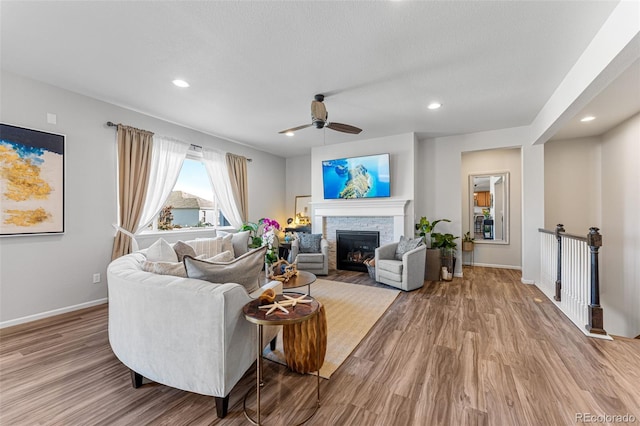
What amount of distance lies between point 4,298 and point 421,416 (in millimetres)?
4276

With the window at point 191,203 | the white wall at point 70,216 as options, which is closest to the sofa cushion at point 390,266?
the window at point 191,203

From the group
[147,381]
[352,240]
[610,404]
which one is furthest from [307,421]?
[352,240]

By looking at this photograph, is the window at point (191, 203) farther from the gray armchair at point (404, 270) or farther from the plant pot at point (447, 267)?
the plant pot at point (447, 267)

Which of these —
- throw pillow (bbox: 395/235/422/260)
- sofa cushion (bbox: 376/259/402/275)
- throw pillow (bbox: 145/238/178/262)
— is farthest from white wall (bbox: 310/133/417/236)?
throw pillow (bbox: 145/238/178/262)

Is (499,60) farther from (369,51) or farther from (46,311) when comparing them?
(46,311)

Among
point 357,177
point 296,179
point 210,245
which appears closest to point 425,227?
point 357,177

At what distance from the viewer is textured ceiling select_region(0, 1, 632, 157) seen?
1.92 m

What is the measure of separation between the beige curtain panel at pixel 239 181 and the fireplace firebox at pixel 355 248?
2.17m

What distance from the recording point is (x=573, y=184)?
191 inches

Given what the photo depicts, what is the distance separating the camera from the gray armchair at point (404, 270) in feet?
13.3

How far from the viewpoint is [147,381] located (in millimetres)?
1937

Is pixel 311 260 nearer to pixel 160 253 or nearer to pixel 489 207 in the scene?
pixel 160 253

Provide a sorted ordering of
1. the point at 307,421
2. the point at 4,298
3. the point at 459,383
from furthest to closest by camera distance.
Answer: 1. the point at 4,298
2. the point at 459,383
3. the point at 307,421

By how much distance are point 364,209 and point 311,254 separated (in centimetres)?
148
